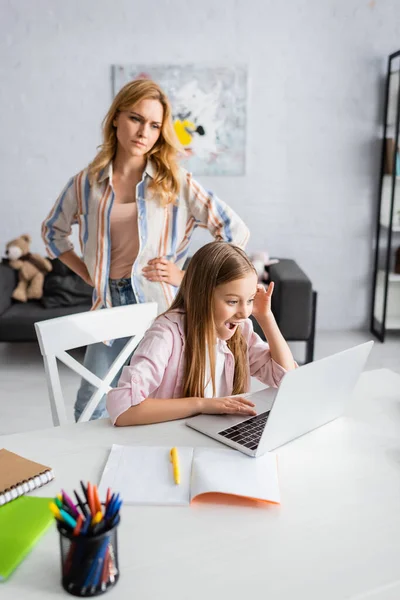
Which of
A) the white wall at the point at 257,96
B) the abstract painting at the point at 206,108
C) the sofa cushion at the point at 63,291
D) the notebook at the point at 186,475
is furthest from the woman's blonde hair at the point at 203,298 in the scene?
the white wall at the point at 257,96

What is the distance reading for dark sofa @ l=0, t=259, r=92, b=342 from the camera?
11.1 feet

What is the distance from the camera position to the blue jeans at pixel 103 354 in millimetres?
1851

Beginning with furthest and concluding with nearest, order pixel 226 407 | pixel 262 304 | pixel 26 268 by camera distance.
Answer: pixel 26 268
pixel 262 304
pixel 226 407

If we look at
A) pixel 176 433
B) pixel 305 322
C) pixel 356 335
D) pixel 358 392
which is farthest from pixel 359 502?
pixel 356 335

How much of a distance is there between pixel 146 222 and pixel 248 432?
2.68 ft

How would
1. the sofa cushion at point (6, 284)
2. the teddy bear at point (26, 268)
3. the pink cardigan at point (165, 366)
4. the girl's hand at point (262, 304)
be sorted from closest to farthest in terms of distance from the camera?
1. the pink cardigan at point (165, 366)
2. the girl's hand at point (262, 304)
3. the sofa cushion at point (6, 284)
4. the teddy bear at point (26, 268)

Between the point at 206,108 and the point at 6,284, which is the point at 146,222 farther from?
the point at 206,108

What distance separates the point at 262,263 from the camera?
3.74 metres

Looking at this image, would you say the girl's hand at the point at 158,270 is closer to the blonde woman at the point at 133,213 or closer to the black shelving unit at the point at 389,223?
the blonde woman at the point at 133,213

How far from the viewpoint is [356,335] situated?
409cm

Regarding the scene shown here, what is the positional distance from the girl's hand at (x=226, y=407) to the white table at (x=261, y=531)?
7cm

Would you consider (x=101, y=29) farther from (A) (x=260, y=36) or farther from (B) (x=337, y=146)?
(B) (x=337, y=146)

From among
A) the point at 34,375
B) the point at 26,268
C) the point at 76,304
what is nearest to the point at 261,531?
the point at 34,375

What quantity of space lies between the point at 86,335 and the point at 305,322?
1.96m
